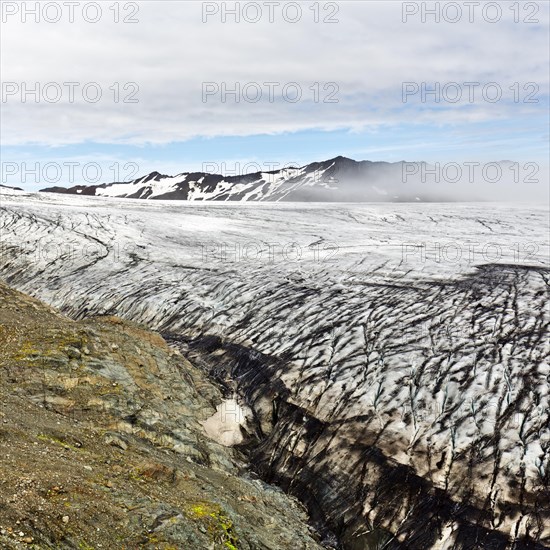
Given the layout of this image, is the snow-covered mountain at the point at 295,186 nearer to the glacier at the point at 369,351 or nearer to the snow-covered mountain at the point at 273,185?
the snow-covered mountain at the point at 273,185

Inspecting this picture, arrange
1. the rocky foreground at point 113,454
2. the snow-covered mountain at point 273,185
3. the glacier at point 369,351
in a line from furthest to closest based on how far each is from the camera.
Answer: the snow-covered mountain at point 273,185, the glacier at point 369,351, the rocky foreground at point 113,454

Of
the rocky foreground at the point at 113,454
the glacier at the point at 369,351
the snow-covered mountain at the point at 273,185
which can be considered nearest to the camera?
the rocky foreground at the point at 113,454

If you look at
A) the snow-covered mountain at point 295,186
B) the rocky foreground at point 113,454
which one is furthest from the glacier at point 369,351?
the snow-covered mountain at point 295,186

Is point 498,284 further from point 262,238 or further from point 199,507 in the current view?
point 262,238

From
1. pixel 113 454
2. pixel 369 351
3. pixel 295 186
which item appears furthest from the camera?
pixel 295 186

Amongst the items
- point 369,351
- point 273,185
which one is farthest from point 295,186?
point 369,351

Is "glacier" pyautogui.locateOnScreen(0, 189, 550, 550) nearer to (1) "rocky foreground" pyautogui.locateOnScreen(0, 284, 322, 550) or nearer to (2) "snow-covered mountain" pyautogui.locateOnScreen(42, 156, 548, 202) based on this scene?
(1) "rocky foreground" pyautogui.locateOnScreen(0, 284, 322, 550)

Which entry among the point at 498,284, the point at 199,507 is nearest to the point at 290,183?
the point at 498,284

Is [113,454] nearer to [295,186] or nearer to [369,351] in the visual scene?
[369,351]
